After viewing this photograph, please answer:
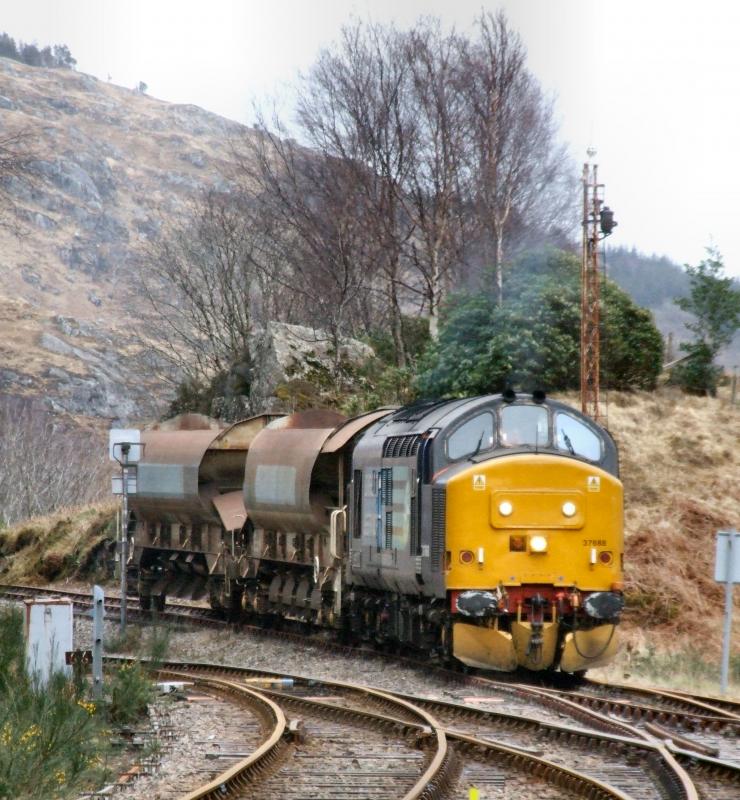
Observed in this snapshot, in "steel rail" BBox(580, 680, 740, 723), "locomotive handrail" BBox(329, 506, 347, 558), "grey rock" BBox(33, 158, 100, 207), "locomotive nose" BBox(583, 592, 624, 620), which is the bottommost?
"steel rail" BBox(580, 680, 740, 723)

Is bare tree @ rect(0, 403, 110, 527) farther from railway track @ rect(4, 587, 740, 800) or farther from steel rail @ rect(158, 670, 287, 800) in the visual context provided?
railway track @ rect(4, 587, 740, 800)

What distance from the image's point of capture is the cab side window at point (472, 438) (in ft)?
52.9

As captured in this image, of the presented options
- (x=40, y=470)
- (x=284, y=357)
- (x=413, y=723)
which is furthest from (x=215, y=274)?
(x=413, y=723)

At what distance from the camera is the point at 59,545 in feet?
121

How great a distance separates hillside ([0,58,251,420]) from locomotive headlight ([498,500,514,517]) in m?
42.0

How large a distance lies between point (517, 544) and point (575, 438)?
1.57 metres

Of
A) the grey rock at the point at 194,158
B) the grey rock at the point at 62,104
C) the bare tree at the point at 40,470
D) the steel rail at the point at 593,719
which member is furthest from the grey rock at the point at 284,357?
the grey rock at the point at 62,104

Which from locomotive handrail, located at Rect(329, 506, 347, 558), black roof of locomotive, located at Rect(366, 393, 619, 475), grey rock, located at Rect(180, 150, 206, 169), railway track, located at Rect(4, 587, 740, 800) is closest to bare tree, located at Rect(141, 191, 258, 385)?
→ locomotive handrail, located at Rect(329, 506, 347, 558)

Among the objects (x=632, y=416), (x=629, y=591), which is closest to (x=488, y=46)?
(x=632, y=416)

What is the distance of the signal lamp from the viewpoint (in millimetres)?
15750

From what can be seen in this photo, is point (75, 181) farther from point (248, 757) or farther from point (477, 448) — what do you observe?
point (248, 757)

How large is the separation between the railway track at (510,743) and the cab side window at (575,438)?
8.97 feet

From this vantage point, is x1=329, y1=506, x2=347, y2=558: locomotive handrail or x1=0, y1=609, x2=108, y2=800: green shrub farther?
x1=329, y1=506, x2=347, y2=558: locomotive handrail

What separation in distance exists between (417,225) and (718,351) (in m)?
9.74
